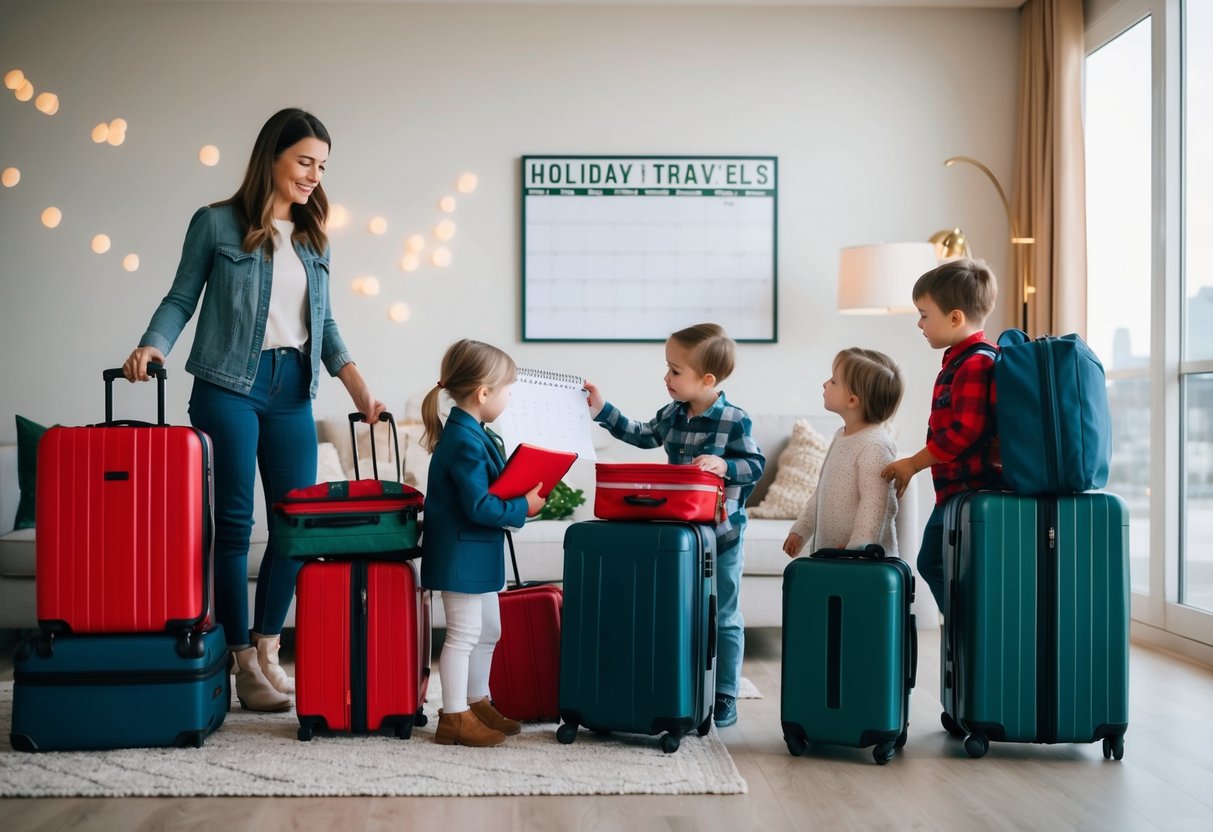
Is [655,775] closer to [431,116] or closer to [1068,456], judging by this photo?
[1068,456]

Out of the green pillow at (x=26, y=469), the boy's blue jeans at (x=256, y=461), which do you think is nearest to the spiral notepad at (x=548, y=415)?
the boy's blue jeans at (x=256, y=461)

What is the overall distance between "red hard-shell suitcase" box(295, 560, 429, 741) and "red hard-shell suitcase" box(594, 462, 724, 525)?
0.47 m

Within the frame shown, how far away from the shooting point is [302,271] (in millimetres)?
2688

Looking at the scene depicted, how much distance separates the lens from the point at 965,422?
236cm

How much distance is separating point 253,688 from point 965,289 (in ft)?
6.39

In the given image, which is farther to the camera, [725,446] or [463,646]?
[725,446]

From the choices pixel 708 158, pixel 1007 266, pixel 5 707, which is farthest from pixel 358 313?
pixel 1007 266

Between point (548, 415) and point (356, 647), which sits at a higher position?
point (548, 415)

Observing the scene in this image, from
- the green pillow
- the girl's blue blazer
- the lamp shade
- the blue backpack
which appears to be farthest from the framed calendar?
the blue backpack

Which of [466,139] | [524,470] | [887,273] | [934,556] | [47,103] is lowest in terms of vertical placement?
[934,556]

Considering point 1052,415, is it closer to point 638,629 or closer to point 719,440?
point 719,440

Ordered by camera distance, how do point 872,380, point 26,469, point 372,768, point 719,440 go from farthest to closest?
point 26,469
point 719,440
point 872,380
point 372,768

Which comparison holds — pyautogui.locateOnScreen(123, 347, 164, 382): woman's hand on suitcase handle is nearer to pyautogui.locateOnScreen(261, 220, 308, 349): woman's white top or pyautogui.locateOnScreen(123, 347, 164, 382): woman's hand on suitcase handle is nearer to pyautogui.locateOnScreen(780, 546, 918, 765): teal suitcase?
pyautogui.locateOnScreen(261, 220, 308, 349): woman's white top

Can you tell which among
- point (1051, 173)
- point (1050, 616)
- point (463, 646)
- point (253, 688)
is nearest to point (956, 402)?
point (1050, 616)
